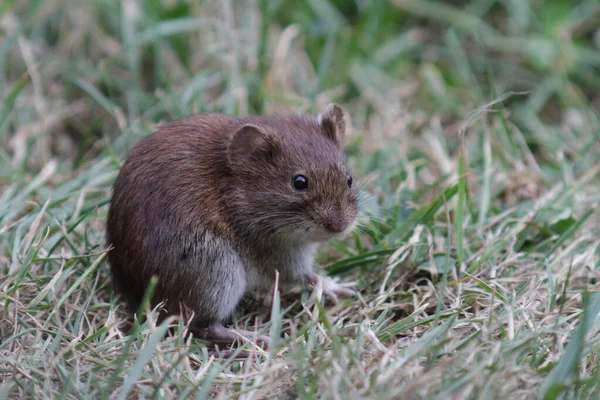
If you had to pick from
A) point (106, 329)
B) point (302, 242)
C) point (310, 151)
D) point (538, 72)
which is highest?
point (538, 72)

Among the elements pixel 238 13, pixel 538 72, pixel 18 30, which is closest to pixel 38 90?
pixel 18 30

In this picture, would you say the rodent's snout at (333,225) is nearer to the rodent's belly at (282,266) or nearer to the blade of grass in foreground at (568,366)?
the rodent's belly at (282,266)

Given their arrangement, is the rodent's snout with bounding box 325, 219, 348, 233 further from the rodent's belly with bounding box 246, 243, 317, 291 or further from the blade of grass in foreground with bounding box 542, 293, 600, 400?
the blade of grass in foreground with bounding box 542, 293, 600, 400

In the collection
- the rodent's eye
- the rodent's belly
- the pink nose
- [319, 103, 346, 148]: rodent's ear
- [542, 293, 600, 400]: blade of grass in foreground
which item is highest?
[319, 103, 346, 148]: rodent's ear

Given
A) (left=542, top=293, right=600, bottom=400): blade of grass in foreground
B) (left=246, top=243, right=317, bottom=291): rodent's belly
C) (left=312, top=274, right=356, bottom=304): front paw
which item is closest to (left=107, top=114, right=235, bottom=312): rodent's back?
(left=246, top=243, right=317, bottom=291): rodent's belly

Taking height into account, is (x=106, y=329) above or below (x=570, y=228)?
below

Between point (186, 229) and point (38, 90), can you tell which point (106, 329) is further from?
point (38, 90)

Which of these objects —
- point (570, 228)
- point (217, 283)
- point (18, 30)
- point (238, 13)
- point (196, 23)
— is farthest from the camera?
point (238, 13)
